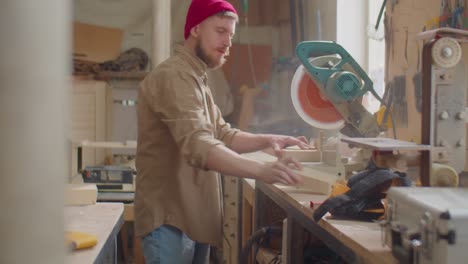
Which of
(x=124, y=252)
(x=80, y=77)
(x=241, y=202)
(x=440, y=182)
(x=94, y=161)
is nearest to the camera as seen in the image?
(x=440, y=182)

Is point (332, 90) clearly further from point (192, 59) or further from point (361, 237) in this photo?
point (361, 237)

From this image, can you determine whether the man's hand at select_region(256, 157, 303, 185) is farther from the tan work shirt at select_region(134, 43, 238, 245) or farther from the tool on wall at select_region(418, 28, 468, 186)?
the tool on wall at select_region(418, 28, 468, 186)

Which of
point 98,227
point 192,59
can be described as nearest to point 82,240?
point 98,227

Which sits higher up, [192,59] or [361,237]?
[192,59]

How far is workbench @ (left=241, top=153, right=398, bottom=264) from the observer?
38.7 inches

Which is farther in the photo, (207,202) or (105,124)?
(105,124)

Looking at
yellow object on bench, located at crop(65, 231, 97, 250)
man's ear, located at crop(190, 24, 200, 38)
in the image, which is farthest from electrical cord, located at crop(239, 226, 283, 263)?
yellow object on bench, located at crop(65, 231, 97, 250)

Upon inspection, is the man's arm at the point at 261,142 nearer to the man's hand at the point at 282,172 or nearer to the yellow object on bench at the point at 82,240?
the man's hand at the point at 282,172

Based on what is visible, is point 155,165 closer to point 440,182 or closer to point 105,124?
point 440,182

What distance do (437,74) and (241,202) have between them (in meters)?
1.98

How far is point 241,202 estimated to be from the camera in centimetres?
290

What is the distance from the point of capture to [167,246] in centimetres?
176

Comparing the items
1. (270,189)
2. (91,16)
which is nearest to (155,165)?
(270,189)

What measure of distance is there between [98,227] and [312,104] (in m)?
0.91
